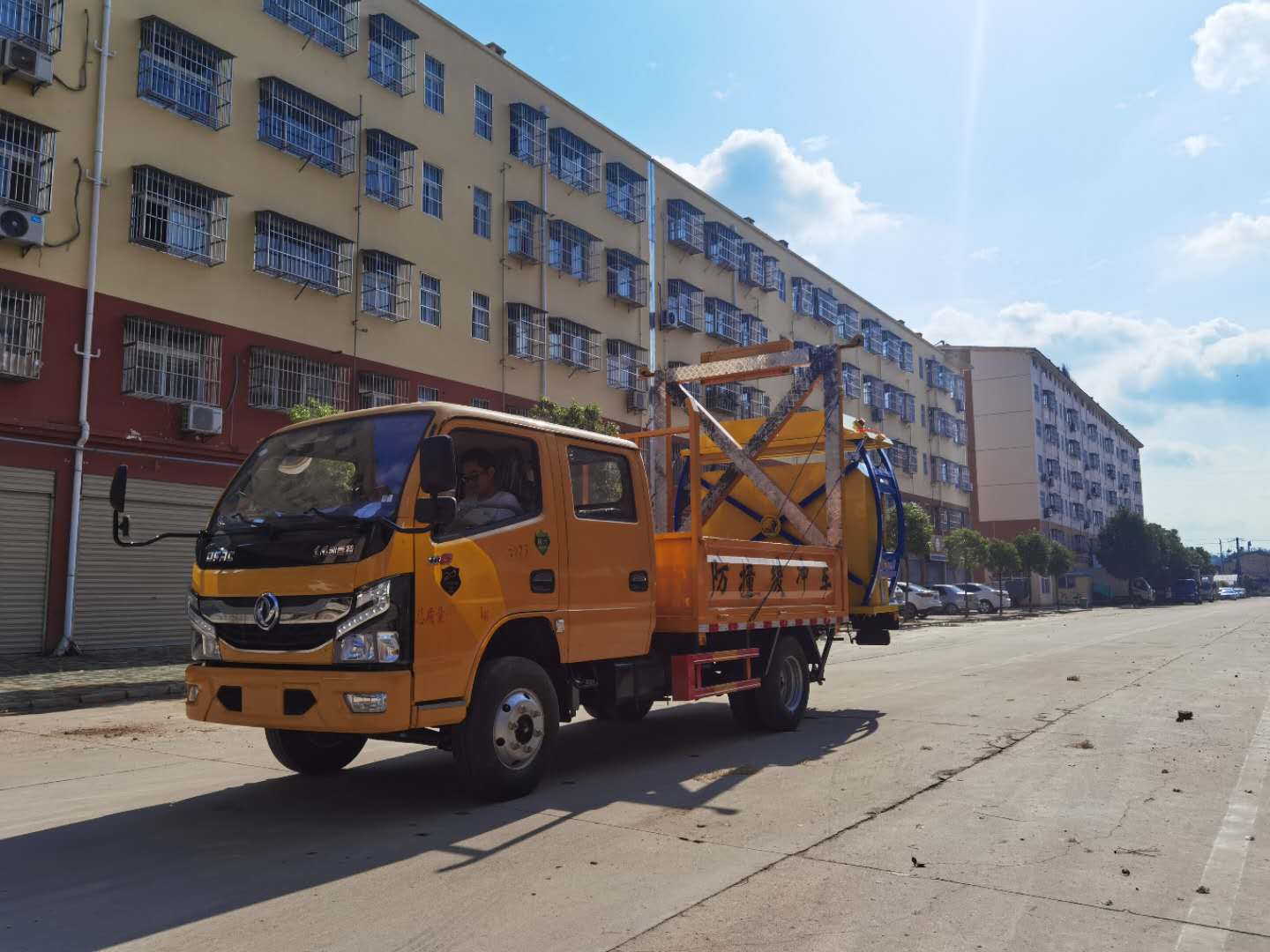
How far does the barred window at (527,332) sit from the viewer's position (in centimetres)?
2850

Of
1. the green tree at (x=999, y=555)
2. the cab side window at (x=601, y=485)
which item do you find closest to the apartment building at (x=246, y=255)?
the cab side window at (x=601, y=485)

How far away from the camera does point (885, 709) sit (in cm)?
1098

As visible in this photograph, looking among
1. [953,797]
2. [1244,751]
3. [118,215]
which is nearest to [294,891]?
[953,797]

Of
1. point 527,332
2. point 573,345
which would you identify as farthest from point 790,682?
point 573,345

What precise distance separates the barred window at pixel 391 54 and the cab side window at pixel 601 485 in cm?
2061

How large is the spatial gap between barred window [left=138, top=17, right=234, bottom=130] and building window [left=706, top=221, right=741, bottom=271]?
21777mm

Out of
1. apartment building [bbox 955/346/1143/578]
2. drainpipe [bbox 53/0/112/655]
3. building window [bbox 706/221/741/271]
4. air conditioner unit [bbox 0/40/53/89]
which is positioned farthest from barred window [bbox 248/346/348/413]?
apartment building [bbox 955/346/1143/578]

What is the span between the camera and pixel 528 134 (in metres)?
30.1

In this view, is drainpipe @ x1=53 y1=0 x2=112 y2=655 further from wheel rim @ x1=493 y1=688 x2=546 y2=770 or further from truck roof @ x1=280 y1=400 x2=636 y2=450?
wheel rim @ x1=493 y1=688 x2=546 y2=770

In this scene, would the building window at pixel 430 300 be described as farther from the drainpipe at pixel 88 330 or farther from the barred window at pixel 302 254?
the drainpipe at pixel 88 330

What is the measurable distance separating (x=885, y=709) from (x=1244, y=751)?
3533 mm

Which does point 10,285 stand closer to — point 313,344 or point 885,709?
point 313,344

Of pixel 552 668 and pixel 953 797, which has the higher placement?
pixel 552 668

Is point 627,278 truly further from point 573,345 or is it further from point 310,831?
point 310,831
